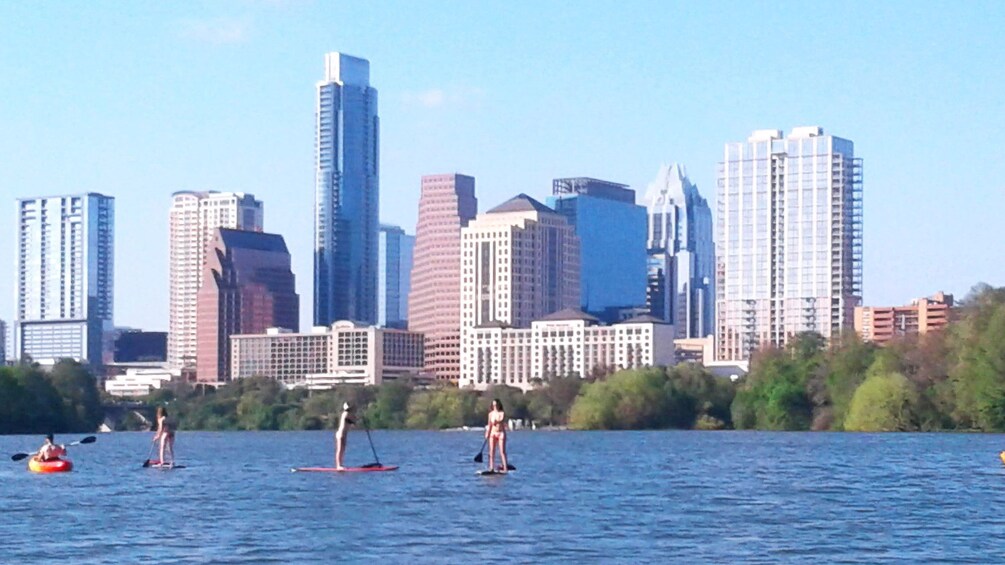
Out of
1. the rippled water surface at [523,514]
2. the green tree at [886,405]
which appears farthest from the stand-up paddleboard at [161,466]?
the green tree at [886,405]

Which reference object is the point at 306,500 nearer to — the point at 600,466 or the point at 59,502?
the point at 59,502

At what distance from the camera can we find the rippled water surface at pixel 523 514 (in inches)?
1253

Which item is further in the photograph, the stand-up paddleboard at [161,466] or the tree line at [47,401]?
the tree line at [47,401]

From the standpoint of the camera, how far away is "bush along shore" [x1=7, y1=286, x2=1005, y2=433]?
113 m

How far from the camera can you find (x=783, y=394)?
5635 inches

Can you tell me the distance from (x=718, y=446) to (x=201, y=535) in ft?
201

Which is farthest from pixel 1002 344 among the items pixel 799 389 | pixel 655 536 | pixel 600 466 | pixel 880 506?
pixel 655 536

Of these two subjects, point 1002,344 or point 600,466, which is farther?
point 1002,344

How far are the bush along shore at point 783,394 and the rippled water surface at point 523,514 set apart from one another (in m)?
47.9

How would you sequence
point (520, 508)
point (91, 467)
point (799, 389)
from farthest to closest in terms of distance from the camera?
point (799, 389) < point (91, 467) < point (520, 508)

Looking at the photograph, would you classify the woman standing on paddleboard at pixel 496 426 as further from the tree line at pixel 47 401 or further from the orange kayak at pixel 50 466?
the tree line at pixel 47 401

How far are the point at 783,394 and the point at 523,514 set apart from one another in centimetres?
10629

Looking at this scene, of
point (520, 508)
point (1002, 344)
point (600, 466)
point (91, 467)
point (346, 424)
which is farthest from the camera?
point (1002, 344)

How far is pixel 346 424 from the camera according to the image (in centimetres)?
5381
